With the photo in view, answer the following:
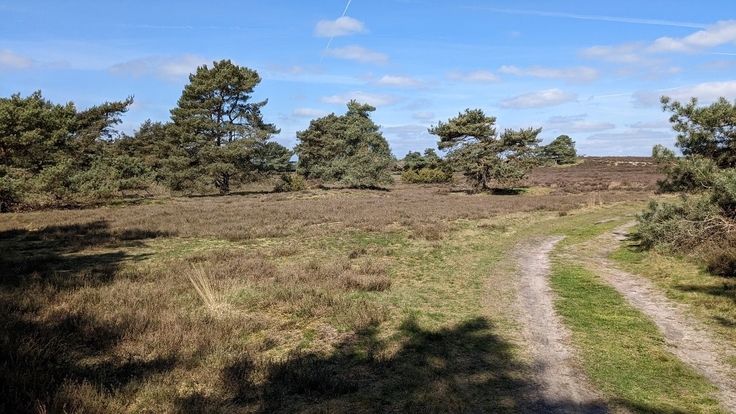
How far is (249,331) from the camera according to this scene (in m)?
6.90

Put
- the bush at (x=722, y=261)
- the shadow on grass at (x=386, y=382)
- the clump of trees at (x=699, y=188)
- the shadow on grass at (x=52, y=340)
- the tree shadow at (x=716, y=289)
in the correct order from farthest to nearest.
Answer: the clump of trees at (x=699, y=188)
the bush at (x=722, y=261)
the tree shadow at (x=716, y=289)
the shadow on grass at (x=386, y=382)
the shadow on grass at (x=52, y=340)

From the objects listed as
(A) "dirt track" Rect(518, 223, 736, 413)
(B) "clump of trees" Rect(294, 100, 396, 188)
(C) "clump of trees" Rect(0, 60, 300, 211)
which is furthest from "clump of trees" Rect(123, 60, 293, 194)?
(A) "dirt track" Rect(518, 223, 736, 413)

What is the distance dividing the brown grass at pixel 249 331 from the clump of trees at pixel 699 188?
5.77m

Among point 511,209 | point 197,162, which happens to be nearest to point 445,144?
point 511,209

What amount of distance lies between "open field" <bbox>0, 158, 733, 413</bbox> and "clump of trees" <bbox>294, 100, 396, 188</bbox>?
33488 millimetres

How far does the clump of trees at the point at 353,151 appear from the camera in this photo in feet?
160

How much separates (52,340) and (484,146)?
1675 inches

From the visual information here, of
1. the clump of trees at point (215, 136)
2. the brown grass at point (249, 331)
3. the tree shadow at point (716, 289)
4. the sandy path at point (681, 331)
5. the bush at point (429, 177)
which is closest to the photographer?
the brown grass at point (249, 331)

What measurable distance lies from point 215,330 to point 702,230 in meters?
13.0

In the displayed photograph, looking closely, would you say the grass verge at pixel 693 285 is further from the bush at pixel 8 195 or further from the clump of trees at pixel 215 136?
the clump of trees at pixel 215 136

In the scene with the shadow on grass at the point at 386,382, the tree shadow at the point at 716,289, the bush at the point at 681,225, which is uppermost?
the bush at the point at 681,225

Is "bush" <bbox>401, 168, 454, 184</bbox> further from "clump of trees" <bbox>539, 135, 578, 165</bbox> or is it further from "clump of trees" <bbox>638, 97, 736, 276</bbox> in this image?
"clump of trees" <bbox>539, 135, 578, 165</bbox>

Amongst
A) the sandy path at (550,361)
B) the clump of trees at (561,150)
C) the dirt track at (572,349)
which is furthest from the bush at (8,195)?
the clump of trees at (561,150)

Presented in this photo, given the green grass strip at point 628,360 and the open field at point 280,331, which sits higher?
the open field at point 280,331
